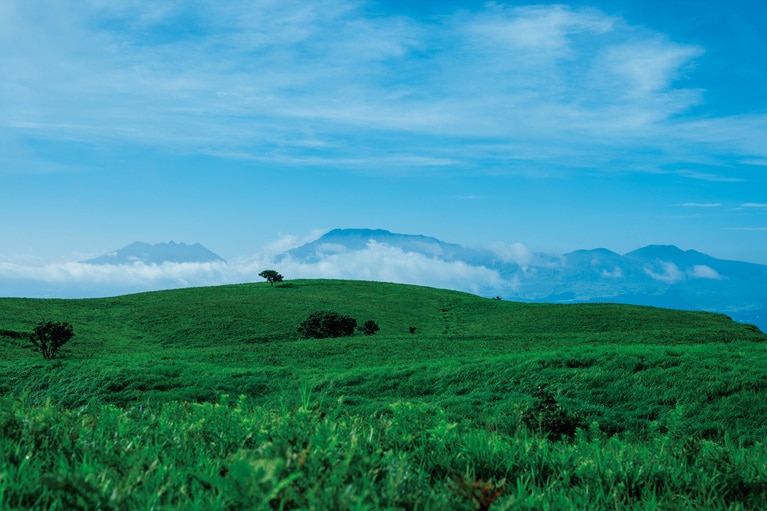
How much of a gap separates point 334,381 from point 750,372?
59.7 ft

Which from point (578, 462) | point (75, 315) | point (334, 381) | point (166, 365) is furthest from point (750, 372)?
point (75, 315)

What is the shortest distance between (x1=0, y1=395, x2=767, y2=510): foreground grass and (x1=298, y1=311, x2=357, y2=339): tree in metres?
54.7

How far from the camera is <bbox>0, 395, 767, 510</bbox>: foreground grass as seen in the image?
3.88m

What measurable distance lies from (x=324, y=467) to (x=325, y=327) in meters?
58.7

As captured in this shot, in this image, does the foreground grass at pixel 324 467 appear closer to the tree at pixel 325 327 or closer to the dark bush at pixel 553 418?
the dark bush at pixel 553 418

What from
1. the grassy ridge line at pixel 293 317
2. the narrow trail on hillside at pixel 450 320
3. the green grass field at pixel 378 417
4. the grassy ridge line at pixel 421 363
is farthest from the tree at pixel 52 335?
the narrow trail on hillside at pixel 450 320

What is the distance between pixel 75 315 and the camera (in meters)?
75.6

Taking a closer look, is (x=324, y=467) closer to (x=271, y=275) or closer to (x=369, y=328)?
(x=369, y=328)

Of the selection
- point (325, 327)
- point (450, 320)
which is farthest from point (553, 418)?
point (450, 320)

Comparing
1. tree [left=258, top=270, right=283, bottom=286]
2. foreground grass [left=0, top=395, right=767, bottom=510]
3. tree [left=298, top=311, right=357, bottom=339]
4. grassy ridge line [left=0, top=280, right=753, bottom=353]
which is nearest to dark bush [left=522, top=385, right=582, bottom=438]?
foreground grass [left=0, top=395, right=767, bottom=510]

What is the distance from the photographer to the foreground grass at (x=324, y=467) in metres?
3.88

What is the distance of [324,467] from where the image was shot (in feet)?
14.4

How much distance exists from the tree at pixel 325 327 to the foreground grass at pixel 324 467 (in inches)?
2153

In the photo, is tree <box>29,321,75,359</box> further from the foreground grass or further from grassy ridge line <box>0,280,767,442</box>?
the foreground grass
